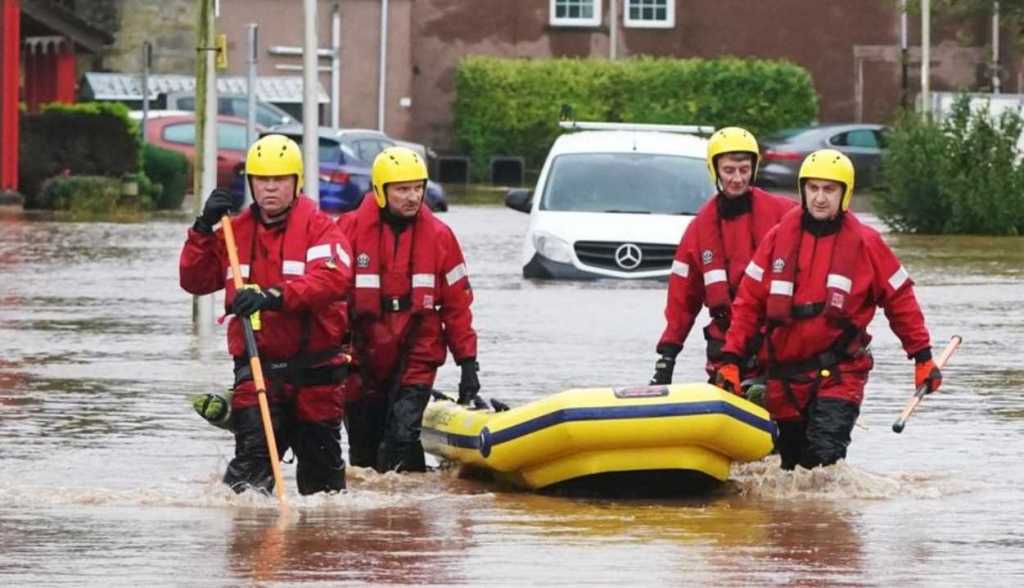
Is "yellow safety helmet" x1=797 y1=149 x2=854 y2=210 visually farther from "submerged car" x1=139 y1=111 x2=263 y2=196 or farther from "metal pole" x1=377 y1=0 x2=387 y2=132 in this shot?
"metal pole" x1=377 y1=0 x2=387 y2=132

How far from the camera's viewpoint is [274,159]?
11805 mm

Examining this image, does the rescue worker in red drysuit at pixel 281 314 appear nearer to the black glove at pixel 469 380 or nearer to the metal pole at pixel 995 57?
the black glove at pixel 469 380

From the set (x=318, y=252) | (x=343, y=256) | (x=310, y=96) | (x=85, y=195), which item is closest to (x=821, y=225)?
(x=343, y=256)

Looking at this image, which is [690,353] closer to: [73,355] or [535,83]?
[73,355]

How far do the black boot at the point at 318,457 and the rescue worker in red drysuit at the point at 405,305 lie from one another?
101cm

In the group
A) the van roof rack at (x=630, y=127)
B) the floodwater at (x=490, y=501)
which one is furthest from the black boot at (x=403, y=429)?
the van roof rack at (x=630, y=127)

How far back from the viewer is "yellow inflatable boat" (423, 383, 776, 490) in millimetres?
12141

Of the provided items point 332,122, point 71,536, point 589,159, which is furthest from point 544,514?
point 332,122

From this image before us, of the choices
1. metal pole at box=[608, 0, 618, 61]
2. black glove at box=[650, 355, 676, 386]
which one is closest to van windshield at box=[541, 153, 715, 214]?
black glove at box=[650, 355, 676, 386]

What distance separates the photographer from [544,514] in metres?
11.9

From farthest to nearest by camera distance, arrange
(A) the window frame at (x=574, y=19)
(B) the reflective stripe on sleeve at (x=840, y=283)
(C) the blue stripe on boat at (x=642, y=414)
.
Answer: (A) the window frame at (x=574, y=19), (B) the reflective stripe on sleeve at (x=840, y=283), (C) the blue stripe on boat at (x=642, y=414)

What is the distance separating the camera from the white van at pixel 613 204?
24750mm

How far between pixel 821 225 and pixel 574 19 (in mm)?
48647

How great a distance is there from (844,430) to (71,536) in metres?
3.58
